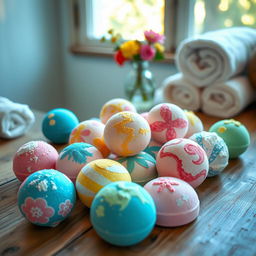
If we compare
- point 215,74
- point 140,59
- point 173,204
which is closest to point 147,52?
point 140,59

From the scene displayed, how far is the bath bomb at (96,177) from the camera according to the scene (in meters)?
0.56

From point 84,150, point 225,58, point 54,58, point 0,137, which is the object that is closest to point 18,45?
point 54,58

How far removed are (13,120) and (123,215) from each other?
585mm

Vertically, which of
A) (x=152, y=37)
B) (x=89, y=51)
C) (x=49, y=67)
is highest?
(x=152, y=37)

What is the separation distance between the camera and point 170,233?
0.53m

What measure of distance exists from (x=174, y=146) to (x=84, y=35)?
1.36 m

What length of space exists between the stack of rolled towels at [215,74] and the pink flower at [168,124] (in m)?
0.45

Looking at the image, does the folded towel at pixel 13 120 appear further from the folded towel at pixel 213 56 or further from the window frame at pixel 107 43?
the window frame at pixel 107 43

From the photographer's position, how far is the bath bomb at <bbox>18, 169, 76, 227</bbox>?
521 millimetres

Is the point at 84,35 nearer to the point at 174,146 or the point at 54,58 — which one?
the point at 54,58

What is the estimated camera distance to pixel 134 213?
47cm

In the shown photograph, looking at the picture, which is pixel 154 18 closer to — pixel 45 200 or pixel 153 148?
pixel 153 148

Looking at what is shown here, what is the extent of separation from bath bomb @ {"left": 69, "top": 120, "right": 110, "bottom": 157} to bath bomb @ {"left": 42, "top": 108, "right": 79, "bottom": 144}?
116 millimetres

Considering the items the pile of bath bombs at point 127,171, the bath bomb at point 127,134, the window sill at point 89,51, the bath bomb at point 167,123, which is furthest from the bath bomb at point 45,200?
the window sill at point 89,51
